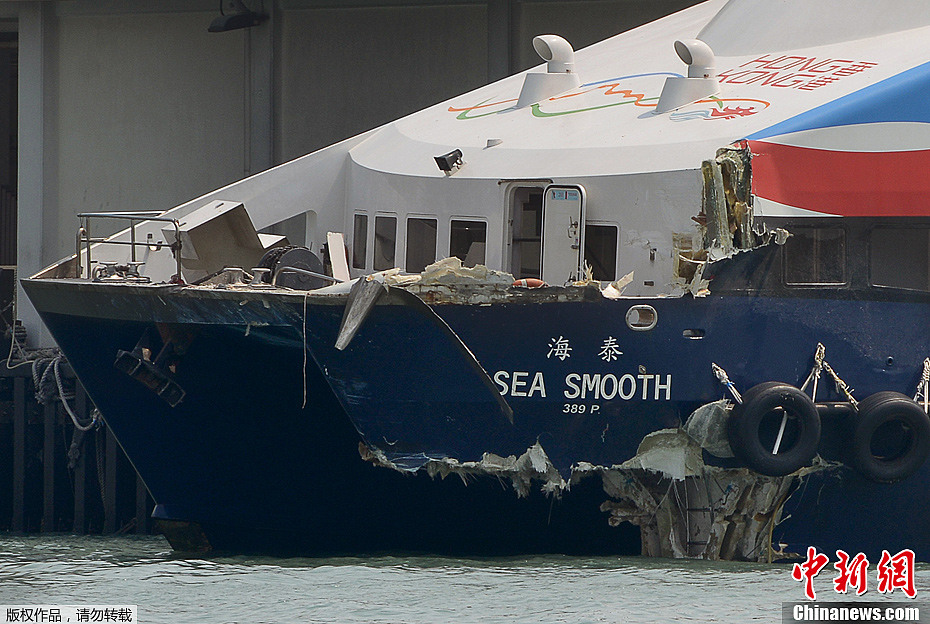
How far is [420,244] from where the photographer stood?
10133 mm

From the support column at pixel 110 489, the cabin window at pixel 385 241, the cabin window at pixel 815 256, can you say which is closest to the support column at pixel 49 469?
the support column at pixel 110 489

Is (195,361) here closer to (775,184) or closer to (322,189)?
(322,189)

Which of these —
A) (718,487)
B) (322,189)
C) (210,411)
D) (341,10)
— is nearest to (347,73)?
(341,10)

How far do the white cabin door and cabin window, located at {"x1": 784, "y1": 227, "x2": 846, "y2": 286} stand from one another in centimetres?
146

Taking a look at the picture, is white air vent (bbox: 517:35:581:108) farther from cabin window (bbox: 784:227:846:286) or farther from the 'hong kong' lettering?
cabin window (bbox: 784:227:846:286)

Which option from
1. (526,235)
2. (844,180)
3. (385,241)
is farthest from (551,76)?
Answer: (844,180)

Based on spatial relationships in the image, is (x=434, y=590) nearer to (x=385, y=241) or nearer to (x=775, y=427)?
(x=775, y=427)

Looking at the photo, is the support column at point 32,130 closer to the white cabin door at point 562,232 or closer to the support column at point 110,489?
the support column at point 110,489

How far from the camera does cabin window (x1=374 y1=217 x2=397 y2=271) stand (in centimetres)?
1033

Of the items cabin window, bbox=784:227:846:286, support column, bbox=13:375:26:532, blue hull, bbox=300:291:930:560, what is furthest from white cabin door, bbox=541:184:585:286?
support column, bbox=13:375:26:532

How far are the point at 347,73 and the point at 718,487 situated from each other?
407 inches

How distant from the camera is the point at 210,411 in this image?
9.77 m

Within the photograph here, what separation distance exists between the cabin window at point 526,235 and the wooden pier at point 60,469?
6.03 meters

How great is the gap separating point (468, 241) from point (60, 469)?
Result: 21.9 feet
